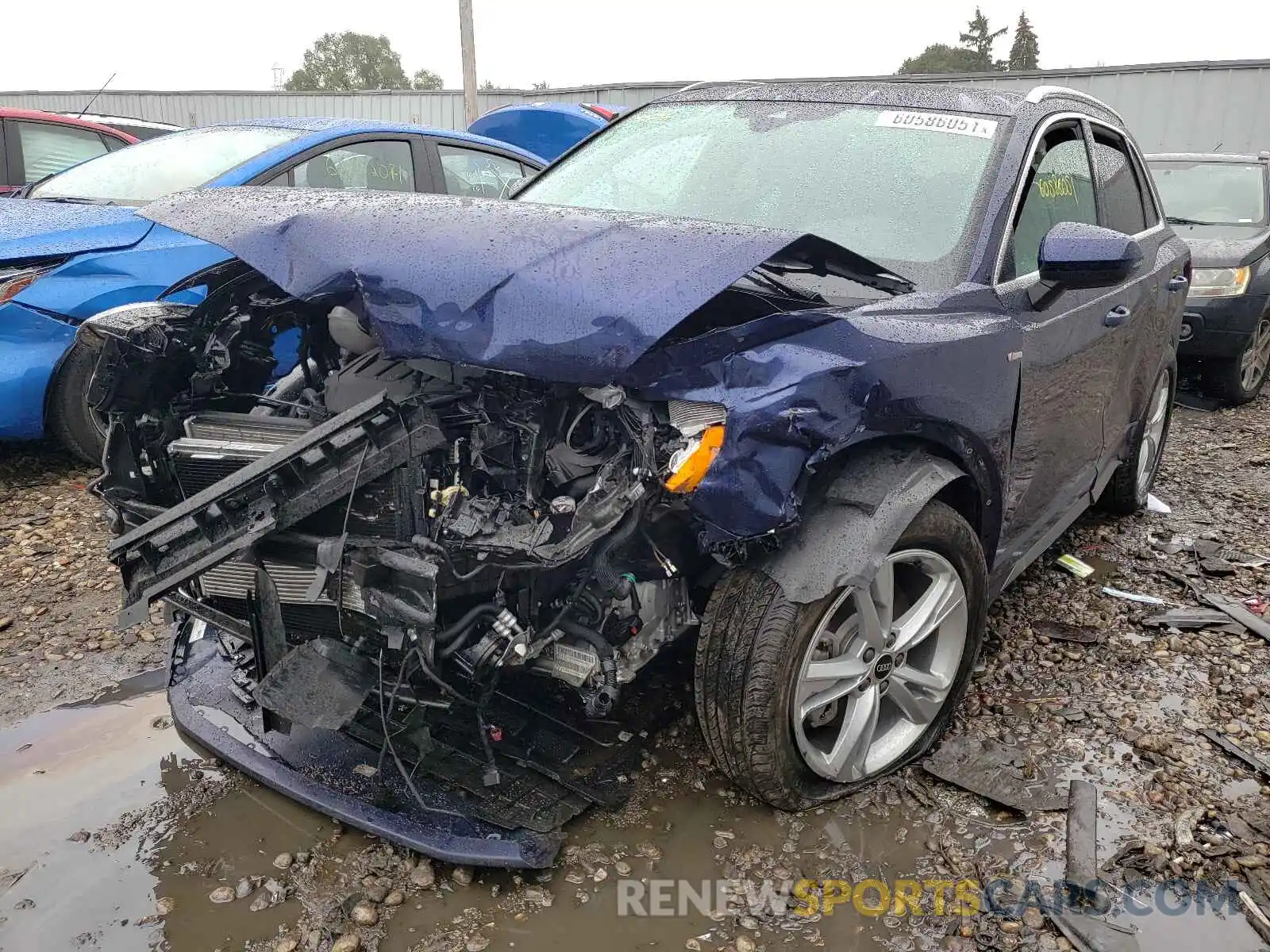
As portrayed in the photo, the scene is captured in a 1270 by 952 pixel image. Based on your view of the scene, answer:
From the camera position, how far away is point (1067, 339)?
2.98 metres

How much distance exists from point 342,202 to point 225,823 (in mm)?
1657

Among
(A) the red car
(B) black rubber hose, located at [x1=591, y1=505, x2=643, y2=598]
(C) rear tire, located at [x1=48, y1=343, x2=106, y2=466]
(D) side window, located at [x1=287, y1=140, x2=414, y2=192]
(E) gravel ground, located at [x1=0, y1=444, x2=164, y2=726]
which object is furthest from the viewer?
(A) the red car

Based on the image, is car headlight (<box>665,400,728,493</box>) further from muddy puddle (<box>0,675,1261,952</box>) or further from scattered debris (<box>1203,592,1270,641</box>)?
scattered debris (<box>1203,592,1270,641</box>)

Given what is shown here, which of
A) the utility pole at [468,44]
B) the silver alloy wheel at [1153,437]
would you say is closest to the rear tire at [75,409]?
the silver alloy wheel at [1153,437]

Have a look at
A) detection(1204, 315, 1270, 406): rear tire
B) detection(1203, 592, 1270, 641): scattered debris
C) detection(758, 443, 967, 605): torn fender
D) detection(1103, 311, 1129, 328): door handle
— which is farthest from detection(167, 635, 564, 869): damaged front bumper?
detection(1204, 315, 1270, 406): rear tire

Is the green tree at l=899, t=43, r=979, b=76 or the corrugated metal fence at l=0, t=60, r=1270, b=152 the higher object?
the green tree at l=899, t=43, r=979, b=76

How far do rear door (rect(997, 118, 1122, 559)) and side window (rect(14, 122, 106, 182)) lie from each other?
6.60 metres

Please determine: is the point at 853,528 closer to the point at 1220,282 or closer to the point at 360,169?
the point at 360,169

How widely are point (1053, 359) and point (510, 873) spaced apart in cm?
217

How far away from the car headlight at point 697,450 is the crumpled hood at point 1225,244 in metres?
5.81

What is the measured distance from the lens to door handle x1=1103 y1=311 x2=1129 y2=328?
3.30 meters

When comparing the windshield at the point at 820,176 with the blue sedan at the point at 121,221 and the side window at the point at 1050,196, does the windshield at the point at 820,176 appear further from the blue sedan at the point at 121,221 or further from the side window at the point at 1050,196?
the blue sedan at the point at 121,221

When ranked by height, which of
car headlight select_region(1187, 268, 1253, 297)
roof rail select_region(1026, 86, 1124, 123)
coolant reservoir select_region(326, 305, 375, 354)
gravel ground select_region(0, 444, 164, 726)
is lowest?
gravel ground select_region(0, 444, 164, 726)

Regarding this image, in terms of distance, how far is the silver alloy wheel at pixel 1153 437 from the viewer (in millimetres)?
4434
